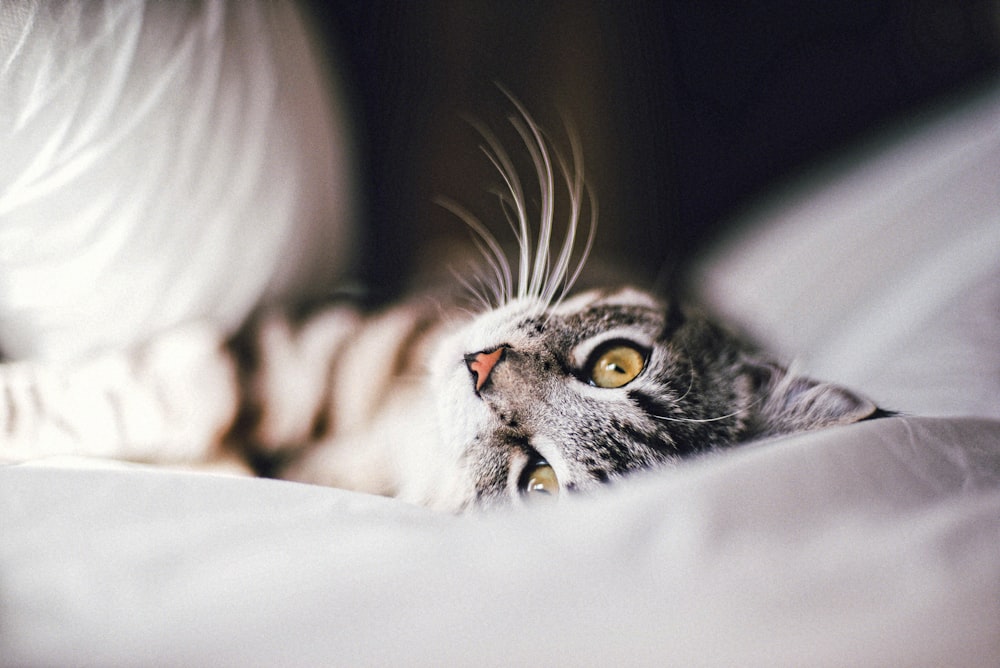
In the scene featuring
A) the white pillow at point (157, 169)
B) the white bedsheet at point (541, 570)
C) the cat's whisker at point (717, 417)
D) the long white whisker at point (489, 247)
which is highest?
the white pillow at point (157, 169)

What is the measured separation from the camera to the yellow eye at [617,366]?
0.52 m

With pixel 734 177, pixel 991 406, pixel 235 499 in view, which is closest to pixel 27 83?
pixel 235 499

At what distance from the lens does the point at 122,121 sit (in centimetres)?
48

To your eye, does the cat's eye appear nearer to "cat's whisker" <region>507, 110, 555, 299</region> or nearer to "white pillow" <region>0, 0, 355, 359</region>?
"cat's whisker" <region>507, 110, 555, 299</region>

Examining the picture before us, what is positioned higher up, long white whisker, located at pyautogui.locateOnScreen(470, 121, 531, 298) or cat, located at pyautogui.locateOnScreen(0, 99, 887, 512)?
long white whisker, located at pyautogui.locateOnScreen(470, 121, 531, 298)

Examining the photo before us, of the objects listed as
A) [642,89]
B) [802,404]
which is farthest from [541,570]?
[642,89]

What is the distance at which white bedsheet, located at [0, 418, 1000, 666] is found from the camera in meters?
0.35

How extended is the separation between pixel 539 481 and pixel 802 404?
23 centimetres

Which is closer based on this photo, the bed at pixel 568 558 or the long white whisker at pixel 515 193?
the bed at pixel 568 558

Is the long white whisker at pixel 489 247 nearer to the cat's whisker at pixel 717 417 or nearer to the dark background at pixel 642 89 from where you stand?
the dark background at pixel 642 89

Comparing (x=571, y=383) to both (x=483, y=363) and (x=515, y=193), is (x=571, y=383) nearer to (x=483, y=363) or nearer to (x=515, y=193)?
(x=483, y=363)

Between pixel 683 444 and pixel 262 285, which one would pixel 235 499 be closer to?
pixel 262 285

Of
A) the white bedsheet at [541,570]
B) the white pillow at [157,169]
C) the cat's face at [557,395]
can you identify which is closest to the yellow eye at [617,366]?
the cat's face at [557,395]

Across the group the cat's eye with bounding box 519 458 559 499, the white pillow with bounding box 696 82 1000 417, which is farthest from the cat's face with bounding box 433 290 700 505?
the white pillow with bounding box 696 82 1000 417
